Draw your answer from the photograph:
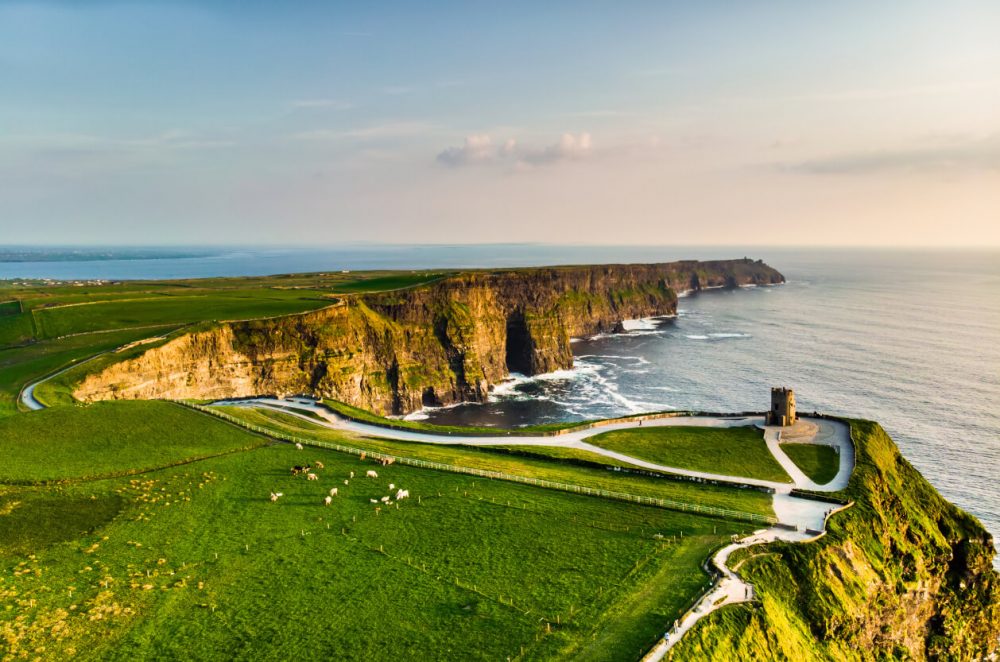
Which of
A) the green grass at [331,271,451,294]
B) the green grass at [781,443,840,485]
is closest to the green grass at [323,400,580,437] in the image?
the green grass at [781,443,840,485]

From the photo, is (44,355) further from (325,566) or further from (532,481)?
(532,481)

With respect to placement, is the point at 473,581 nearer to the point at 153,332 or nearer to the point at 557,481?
the point at 557,481

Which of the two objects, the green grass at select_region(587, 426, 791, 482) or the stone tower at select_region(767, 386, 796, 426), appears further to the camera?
the stone tower at select_region(767, 386, 796, 426)

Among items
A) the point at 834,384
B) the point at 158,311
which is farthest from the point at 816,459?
the point at 158,311

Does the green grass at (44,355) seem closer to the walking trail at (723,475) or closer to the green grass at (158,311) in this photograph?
the green grass at (158,311)

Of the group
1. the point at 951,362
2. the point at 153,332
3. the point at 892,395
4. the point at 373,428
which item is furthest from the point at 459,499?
the point at 951,362

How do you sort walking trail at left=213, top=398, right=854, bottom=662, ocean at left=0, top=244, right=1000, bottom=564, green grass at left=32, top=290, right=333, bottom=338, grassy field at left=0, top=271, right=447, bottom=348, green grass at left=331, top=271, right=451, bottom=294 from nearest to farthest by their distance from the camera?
1. walking trail at left=213, top=398, right=854, bottom=662
2. ocean at left=0, top=244, right=1000, bottom=564
3. grassy field at left=0, top=271, right=447, bottom=348
4. green grass at left=32, top=290, right=333, bottom=338
5. green grass at left=331, top=271, right=451, bottom=294

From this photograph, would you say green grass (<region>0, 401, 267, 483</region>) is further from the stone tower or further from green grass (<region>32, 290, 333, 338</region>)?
the stone tower
